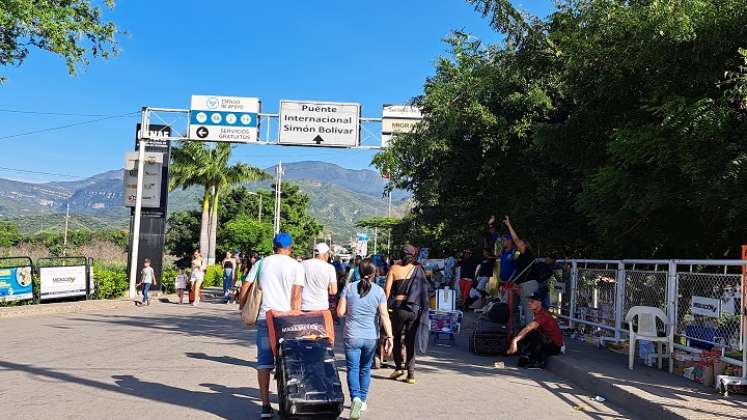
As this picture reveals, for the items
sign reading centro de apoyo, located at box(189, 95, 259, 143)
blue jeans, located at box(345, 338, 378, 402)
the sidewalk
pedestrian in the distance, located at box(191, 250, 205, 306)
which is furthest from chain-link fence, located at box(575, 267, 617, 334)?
pedestrian in the distance, located at box(191, 250, 205, 306)

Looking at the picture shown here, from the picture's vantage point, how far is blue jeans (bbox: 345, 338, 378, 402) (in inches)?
267

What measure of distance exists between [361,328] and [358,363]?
1.15ft

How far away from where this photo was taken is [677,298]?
32.9 feet

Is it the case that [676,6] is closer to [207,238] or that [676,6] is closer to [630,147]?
[630,147]

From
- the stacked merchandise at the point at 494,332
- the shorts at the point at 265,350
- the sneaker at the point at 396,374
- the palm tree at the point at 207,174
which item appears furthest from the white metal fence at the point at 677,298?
the palm tree at the point at 207,174

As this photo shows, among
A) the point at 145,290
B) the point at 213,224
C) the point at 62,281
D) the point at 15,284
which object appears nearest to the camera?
the point at 15,284

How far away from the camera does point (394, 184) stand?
27.6 m

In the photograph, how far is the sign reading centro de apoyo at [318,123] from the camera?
2317 cm

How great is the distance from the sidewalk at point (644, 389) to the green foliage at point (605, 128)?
101 inches

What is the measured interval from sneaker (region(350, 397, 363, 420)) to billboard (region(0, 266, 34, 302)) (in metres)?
15.1

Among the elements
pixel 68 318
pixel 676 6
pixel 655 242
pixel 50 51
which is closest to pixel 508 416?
pixel 676 6

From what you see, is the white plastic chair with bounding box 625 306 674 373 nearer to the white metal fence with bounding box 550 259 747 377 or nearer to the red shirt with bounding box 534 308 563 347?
the white metal fence with bounding box 550 259 747 377

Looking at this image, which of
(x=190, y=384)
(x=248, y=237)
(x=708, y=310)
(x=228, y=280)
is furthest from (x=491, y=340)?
(x=248, y=237)

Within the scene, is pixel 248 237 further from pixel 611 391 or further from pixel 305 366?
pixel 305 366
